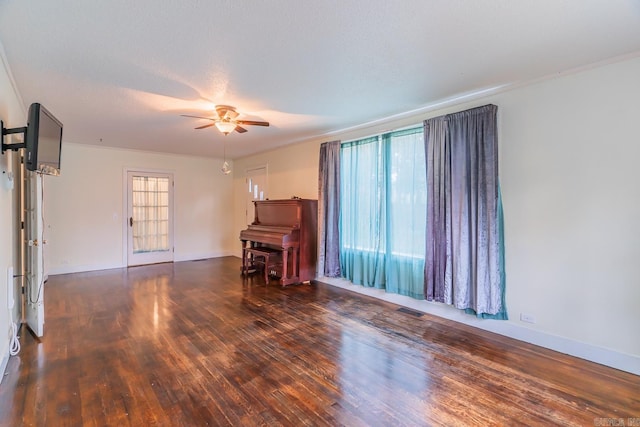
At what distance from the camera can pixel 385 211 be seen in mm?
4039

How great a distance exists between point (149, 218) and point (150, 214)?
88mm

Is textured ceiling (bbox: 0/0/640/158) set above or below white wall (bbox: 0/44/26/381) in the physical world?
above

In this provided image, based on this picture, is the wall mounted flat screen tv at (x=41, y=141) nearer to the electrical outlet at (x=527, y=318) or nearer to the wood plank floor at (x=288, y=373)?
the wood plank floor at (x=288, y=373)

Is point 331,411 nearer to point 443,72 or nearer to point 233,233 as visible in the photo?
point 443,72

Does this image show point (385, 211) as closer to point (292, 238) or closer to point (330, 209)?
point (330, 209)

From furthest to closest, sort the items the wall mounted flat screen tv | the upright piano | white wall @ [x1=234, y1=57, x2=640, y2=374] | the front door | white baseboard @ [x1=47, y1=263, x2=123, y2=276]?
the front door, white baseboard @ [x1=47, y1=263, x2=123, y2=276], the upright piano, white wall @ [x1=234, y1=57, x2=640, y2=374], the wall mounted flat screen tv

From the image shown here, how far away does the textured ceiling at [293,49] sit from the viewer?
1785 mm

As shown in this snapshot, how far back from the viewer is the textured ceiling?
179 cm

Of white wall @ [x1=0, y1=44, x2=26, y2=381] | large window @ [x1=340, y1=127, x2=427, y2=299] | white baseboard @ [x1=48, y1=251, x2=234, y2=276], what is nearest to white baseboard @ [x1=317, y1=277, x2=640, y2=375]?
large window @ [x1=340, y1=127, x2=427, y2=299]

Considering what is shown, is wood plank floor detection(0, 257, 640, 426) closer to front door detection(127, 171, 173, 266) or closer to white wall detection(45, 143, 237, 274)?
white wall detection(45, 143, 237, 274)

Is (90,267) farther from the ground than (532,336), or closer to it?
farther from the ground

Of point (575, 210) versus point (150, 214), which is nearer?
point (575, 210)

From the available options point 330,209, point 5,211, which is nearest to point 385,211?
point 330,209

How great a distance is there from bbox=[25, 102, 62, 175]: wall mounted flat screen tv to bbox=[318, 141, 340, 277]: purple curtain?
3249mm
